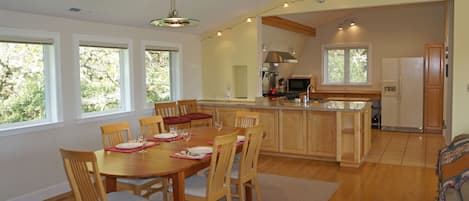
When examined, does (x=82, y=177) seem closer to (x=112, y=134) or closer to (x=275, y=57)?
(x=112, y=134)

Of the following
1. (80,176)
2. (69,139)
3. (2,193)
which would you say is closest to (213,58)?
(69,139)

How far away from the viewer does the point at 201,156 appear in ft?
10.6

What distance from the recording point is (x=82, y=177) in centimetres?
271

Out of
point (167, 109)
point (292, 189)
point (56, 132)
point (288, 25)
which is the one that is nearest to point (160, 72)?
point (167, 109)

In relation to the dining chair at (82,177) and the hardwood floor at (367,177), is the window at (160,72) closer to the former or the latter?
the hardwood floor at (367,177)

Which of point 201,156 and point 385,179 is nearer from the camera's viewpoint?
point 201,156

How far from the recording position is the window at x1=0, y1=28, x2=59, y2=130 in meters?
4.29

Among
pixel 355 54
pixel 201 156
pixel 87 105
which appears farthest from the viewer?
pixel 355 54

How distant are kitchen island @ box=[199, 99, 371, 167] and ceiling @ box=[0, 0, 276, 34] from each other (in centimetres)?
154

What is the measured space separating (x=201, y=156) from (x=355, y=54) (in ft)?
25.2

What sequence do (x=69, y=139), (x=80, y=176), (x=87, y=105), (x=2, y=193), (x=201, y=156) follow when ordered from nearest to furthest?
(x=80, y=176), (x=201, y=156), (x=2, y=193), (x=69, y=139), (x=87, y=105)

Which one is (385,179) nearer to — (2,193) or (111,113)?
(111,113)

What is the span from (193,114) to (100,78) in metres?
1.75

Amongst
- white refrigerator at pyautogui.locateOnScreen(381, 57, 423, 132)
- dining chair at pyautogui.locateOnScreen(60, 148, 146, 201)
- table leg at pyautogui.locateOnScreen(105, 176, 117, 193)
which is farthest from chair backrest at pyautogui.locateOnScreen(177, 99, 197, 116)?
white refrigerator at pyautogui.locateOnScreen(381, 57, 423, 132)
